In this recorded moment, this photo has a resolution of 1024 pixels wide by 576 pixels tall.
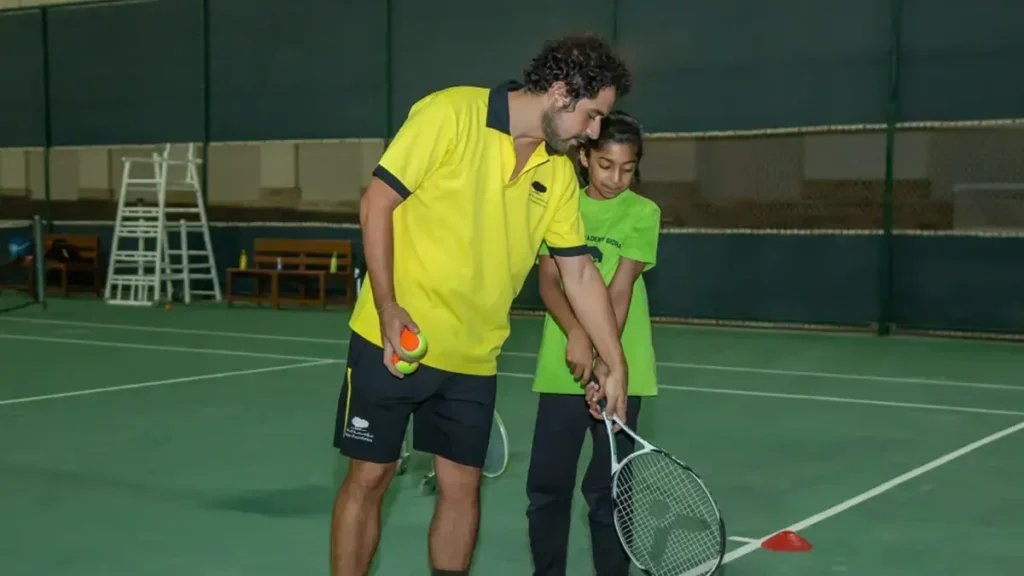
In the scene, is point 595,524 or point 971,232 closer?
point 595,524

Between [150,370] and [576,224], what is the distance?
661 cm

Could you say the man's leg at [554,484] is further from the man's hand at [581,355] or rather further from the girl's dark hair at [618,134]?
the girl's dark hair at [618,134]

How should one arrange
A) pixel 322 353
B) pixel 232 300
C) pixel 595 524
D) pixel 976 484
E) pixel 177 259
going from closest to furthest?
pixel 595 524
pixel 976 484
pixel 322 353
pixel 232 300
pixel 177 259

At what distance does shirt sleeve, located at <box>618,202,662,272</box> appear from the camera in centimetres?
380

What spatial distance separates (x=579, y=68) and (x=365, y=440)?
106 cm

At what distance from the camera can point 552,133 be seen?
10.2 ft

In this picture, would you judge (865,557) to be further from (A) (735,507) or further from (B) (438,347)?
(B) (438,347)

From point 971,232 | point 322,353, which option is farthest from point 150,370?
point 971,232

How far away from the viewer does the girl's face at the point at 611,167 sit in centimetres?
371

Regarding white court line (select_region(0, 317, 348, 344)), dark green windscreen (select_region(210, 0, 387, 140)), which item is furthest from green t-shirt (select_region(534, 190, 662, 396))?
dark green windscreen (select_region(210, 0, 387, 140))

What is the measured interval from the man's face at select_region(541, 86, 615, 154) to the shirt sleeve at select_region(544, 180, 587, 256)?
1.06 ft

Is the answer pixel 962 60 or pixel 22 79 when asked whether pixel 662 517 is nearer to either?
pixel 962 60

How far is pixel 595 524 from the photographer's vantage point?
382 cm

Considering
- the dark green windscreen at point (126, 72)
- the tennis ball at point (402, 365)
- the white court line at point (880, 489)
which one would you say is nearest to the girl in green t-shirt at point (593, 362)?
the tennis ball at point (402, 365)
